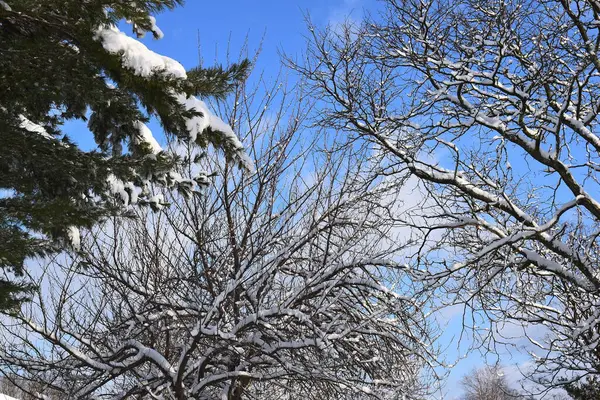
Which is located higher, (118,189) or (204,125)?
(118,189)

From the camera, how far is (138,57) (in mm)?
4758

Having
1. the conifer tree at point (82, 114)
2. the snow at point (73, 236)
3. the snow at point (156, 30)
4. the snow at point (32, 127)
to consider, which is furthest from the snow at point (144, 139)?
the snow at point (73, 236)

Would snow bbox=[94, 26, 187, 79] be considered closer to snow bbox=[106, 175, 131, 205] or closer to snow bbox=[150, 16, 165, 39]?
snow bbox=[150, 16, 165, 39]

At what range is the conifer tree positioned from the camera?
494cm

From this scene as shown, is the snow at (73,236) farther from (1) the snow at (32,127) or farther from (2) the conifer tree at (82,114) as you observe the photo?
(1) the snow at (32,127)

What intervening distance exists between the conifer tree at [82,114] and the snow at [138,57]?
11mm

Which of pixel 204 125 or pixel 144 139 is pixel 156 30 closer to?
pixel 204 125

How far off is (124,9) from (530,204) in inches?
358

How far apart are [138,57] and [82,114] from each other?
2698mm

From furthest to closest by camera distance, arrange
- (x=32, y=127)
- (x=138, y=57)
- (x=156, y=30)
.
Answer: (x=32, y=127)
(x=156, y=30)
(x=138, y=57)

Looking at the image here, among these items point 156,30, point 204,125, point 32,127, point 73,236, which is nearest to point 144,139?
point 32,127

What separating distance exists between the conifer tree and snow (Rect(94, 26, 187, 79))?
1 centimetres

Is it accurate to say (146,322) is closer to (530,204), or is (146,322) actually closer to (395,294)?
(395,294)

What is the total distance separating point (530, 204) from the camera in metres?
11.0
